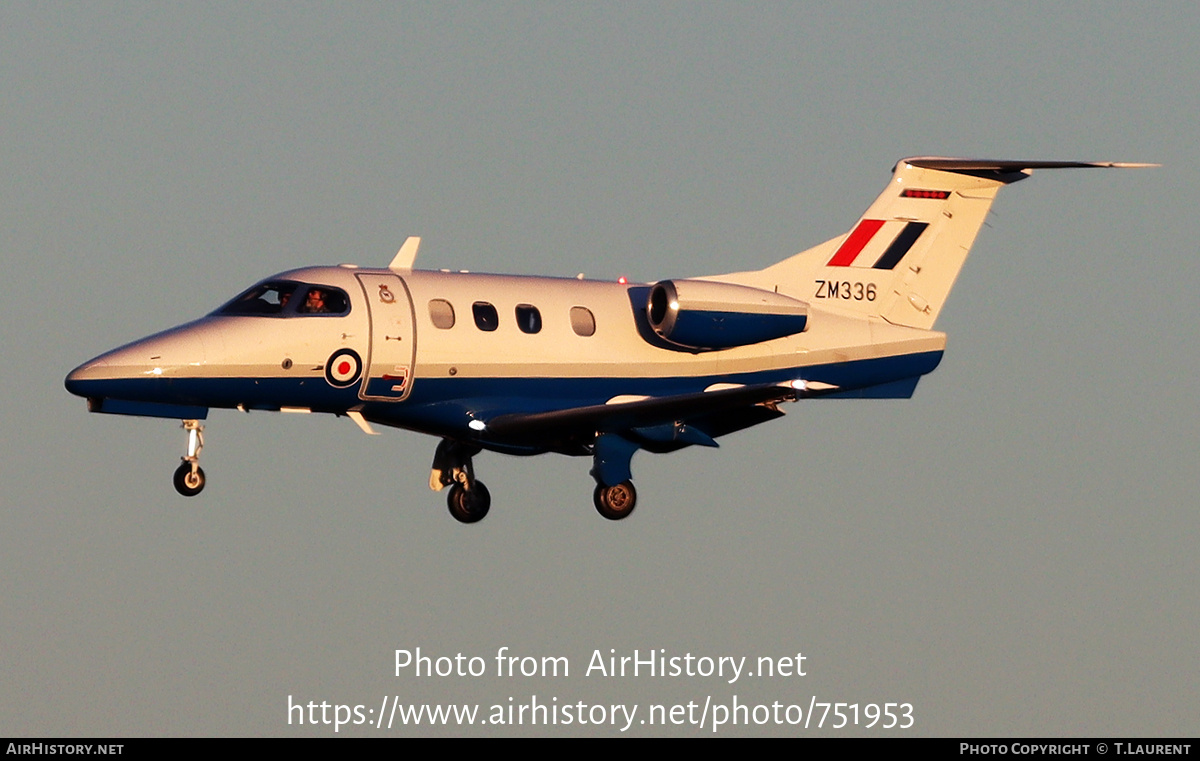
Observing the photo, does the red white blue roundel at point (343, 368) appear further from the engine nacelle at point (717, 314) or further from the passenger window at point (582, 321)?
the engine nacelle at point (717, 314)

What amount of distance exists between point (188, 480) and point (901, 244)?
43.0 ft

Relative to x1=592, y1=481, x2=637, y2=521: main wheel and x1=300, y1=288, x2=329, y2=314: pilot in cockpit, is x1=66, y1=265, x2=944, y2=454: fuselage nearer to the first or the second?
x1=300, y1=288, x2=329, y2=314: pilot in cockpit

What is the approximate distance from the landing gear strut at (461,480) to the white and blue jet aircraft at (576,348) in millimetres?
33

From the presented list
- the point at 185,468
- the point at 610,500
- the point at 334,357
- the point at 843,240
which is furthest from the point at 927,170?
the point at 185,468

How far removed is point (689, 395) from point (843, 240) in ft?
21.0

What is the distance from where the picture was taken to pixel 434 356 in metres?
32.8

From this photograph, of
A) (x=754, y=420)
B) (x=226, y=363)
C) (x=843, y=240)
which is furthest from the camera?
(x=843, y=240)

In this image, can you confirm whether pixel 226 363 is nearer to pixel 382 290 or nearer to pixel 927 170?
pixel 382 290

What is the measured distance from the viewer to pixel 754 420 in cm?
3412

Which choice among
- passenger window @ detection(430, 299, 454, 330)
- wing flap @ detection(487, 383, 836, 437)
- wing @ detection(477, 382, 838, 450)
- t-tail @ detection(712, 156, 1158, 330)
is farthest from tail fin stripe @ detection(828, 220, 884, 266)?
passenger window @ detection(430, 299, 454, 330)

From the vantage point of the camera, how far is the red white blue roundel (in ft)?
105

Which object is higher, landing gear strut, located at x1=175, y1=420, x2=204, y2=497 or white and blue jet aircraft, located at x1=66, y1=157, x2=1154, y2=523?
white and blue jet aircraft, located at x1=66, y1=157, x2=1154, y2=523

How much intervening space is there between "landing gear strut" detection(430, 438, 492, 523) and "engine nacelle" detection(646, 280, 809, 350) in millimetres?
3833

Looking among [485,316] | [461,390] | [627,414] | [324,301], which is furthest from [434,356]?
[627,414]
